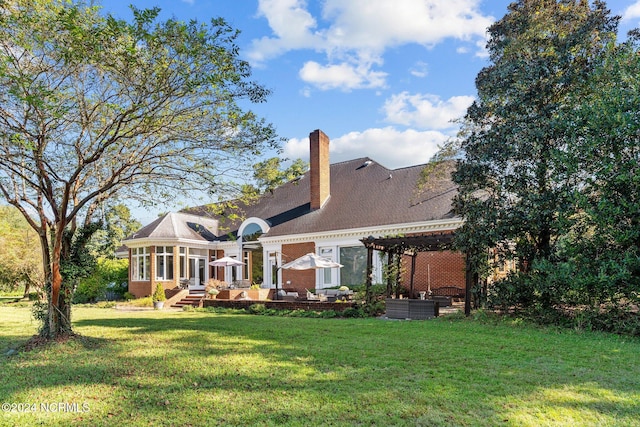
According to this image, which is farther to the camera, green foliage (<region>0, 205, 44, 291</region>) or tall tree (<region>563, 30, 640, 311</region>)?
green foliage (<region>0, 205, 44, 291</region>)

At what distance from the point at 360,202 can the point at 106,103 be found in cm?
1615

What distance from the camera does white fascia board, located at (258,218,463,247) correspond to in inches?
732

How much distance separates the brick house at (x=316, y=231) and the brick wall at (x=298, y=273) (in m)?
0.06

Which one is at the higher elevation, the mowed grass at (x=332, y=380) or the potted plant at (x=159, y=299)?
the mowed grass at (x=332, y=380)

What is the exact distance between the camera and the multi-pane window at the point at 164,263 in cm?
2488

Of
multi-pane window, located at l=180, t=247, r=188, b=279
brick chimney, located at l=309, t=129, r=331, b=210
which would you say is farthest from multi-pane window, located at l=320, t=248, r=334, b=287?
multi-pane window, located at l=180, t=247, r=188, b=279

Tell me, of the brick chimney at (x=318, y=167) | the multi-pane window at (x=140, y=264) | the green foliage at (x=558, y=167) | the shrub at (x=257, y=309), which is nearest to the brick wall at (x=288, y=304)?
the shrub at (x=257, y=309)

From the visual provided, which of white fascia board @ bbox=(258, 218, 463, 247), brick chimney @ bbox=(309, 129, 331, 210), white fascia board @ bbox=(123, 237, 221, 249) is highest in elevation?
brick chimney @ bbox=(309, 129, 331, 210)

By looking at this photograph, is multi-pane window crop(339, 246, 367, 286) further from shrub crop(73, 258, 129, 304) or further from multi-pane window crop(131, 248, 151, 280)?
shrub crop(73, 258, 129, 304)

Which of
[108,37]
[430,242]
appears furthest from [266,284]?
[108,37]

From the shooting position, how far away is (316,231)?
881 inches

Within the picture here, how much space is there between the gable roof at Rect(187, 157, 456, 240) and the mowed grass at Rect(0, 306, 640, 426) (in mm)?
10273

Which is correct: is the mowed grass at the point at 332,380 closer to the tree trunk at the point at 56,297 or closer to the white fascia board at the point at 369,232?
the tree trunk at the point at 56,297

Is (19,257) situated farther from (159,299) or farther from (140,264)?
(159,299)
